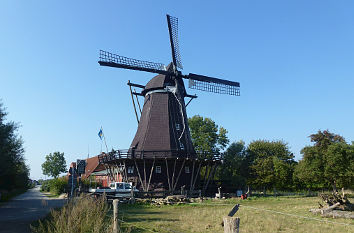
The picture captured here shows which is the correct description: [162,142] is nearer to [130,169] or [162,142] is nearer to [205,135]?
[130,169]

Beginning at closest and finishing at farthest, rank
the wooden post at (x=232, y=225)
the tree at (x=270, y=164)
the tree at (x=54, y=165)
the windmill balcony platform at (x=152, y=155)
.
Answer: the wooden post at (x=232, y=225) → the windmill balcony platform at (x=152, y=155) → the tree at (x=270, y=164) → the tree at (x=54, y=165)

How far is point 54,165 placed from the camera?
71250mm

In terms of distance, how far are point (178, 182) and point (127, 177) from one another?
5.01 metres

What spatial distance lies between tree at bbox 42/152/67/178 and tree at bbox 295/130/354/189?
59.3 metres

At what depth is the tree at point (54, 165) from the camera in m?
70.8

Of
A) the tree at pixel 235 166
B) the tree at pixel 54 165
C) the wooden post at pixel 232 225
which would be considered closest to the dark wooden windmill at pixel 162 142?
the tree at pixel 235 166

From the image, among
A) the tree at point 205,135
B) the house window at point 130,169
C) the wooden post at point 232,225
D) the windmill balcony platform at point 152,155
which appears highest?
the tree at point 205,135

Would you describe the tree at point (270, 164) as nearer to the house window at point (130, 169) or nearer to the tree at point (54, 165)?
the house window at point (130, 169)

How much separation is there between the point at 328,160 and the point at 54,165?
209ft

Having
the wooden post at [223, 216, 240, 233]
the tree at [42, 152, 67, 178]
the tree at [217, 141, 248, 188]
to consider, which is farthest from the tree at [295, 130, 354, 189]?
the tree at [42, 152, 67, 178]

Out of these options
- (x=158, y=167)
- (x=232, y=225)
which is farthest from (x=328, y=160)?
(x=232, y=225)

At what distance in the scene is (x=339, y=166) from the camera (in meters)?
27.9

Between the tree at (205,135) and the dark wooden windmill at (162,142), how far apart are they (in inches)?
472

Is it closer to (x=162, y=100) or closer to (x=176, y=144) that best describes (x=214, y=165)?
(x=176, y=144)
